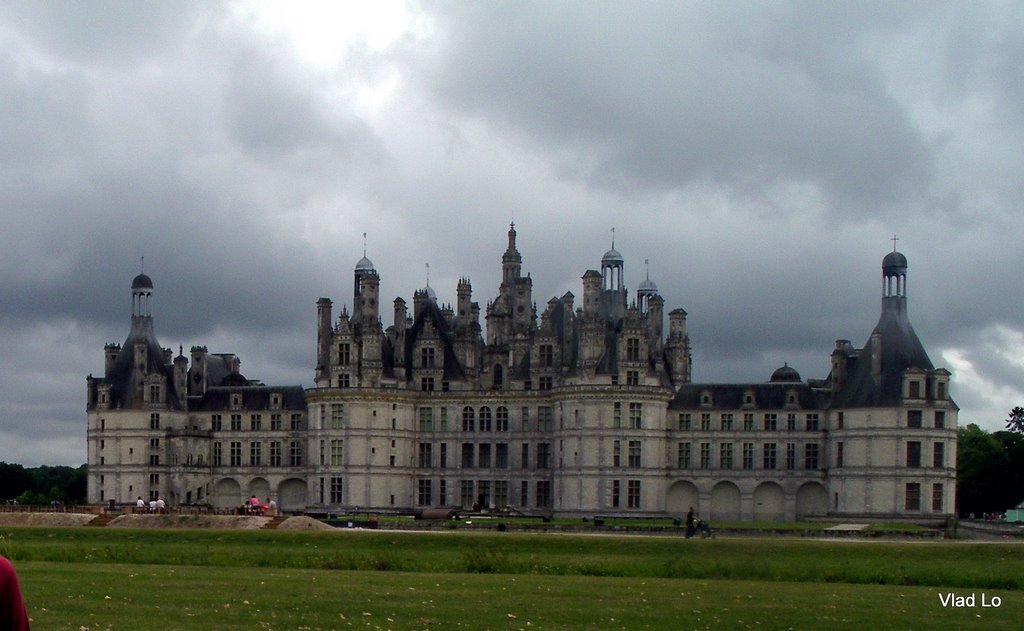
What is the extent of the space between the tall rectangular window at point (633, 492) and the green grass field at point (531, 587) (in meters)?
38.2

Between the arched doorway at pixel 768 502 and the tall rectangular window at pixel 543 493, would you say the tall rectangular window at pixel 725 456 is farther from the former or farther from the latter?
the tall rectangular window at pixel 543 493

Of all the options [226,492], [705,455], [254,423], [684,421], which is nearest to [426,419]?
[254,423]

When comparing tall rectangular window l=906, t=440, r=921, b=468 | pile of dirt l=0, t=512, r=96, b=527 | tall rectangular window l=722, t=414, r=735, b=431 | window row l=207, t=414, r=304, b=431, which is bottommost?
pile of dirt l=0, t=512, r=96, b=527

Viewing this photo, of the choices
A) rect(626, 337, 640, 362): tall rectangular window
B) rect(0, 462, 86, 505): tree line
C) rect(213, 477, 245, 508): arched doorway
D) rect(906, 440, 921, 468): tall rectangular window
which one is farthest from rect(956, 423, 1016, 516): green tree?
rect(0, 462, 86, 505): tree line

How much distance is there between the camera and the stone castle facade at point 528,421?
84812 mm

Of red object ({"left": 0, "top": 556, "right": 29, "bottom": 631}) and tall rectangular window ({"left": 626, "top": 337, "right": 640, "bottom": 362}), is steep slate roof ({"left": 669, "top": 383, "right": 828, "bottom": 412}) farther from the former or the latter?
red object ({"left": 0, "top": 556, "right": 29, "bottom": 631})

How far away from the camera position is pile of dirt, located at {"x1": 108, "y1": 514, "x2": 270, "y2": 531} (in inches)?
2662

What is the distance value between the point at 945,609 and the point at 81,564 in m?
20.0

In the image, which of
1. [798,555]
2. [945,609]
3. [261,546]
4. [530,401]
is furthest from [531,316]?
[945,609]

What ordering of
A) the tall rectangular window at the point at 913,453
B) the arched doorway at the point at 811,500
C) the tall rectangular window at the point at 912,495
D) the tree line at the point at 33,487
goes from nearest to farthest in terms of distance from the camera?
the tall rectangular window at the point at 912,495, the tall rectangular window at the point at 913,453, the arched doorway at the point at 811,500, the tree line at the point at 33,487

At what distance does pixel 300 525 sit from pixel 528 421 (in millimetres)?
28631

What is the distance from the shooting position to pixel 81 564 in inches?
1436

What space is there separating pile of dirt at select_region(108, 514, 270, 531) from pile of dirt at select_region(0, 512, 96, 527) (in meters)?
1.83

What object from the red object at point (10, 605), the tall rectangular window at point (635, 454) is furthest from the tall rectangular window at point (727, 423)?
the red object at point (10, 605)
